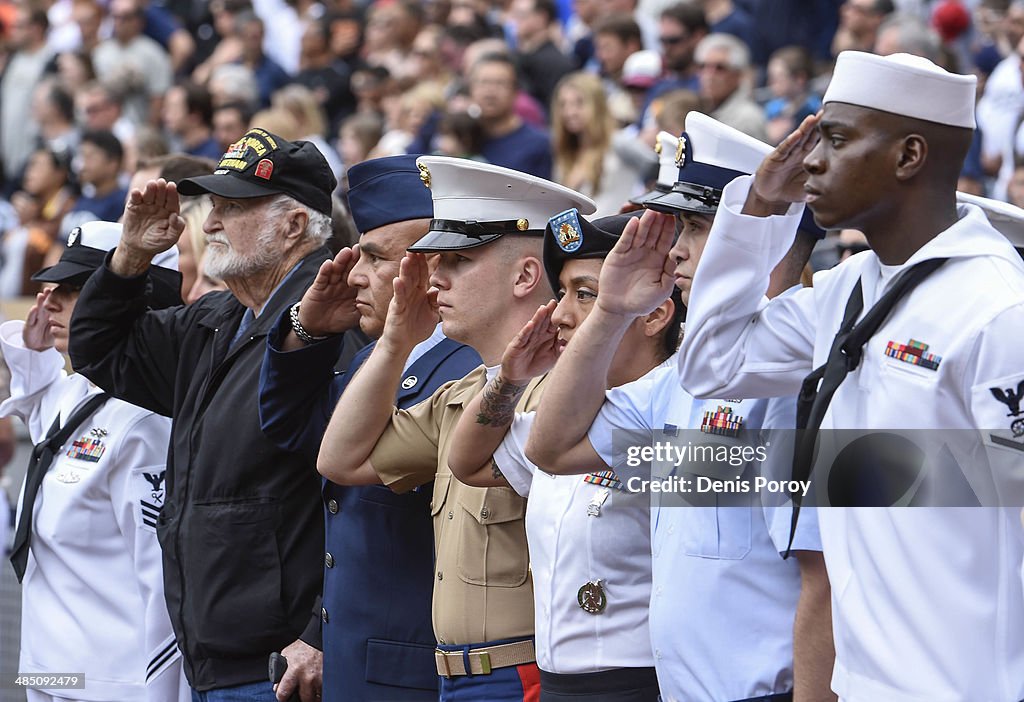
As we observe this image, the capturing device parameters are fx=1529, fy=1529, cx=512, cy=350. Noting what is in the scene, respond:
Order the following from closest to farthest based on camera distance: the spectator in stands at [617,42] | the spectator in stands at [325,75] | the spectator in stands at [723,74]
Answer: the spectator in stands at [723,74], the spectator in stands at [617,42], the spectator in stands at [325,75]

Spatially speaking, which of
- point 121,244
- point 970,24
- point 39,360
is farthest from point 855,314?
point 970,24

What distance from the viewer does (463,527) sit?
12.9 ft

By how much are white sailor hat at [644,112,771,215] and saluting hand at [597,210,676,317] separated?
0.08m

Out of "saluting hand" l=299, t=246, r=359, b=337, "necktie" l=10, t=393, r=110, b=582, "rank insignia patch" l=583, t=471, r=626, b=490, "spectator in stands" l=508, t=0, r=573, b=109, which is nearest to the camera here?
"rank insignia patch" l=583, t=471, r=626, b=490

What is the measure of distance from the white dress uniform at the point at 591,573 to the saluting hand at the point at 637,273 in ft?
1.54

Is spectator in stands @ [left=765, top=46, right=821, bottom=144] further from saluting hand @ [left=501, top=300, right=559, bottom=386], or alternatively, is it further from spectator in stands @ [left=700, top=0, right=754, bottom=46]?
saluting hand @ [left=501, top=300, right=559, bottom=386]

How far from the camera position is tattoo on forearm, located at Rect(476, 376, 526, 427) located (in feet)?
12.3

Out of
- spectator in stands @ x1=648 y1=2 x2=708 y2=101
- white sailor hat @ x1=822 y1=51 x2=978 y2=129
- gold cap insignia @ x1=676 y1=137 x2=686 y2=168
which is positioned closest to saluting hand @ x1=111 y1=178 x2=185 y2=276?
gold cap insignia @ x1=676 y1=137 x2=686 y2=168

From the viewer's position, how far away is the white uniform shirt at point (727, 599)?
10.8 ft

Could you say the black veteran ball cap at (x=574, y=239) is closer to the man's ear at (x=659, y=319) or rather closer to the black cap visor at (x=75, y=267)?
the man's ear at (x=659, y=319)

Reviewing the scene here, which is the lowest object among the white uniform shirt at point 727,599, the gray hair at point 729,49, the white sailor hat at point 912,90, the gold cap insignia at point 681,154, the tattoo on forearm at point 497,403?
the white uniform shirt at point 727,599

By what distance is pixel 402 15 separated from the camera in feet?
44.4

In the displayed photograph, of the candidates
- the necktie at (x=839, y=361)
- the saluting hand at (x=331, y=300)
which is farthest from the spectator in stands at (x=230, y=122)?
the necktie at (x=839, y=361)

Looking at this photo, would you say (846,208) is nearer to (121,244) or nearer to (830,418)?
(830,418)
